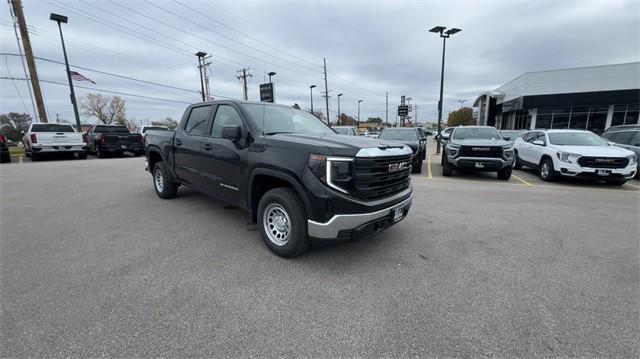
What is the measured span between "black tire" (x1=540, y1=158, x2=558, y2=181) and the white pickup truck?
19.0m

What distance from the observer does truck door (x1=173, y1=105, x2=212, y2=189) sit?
4.40 m

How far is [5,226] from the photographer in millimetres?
4211

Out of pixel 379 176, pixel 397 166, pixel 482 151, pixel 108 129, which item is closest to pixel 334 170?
pixel 379 176

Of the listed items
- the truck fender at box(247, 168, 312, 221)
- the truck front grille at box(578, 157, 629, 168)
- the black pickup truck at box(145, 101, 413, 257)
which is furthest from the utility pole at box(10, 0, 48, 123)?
the truck front grille at box(578, 157, 629, 168)

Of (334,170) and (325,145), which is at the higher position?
(325,145)

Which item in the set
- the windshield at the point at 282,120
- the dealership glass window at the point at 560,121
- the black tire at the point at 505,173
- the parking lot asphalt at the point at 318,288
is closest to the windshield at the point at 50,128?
the parking lot asphalt at the point at 318,288

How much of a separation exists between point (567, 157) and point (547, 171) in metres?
0.84

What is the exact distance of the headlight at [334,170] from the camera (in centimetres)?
277

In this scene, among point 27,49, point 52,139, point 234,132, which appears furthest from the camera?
point 27,49

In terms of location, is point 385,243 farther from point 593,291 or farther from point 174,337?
point 174,337

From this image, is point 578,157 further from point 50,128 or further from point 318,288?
point 50,128

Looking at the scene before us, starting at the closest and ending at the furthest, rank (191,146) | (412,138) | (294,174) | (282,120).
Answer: (294,174) < (282,120) < (191,146) < (412,138)

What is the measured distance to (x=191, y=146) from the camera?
4527 mm

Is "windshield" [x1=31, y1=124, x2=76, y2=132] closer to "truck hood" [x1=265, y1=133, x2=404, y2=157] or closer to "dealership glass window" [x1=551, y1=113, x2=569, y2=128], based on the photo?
"truck hood" [x1=265, y1=133, x2=404, y2=157]
